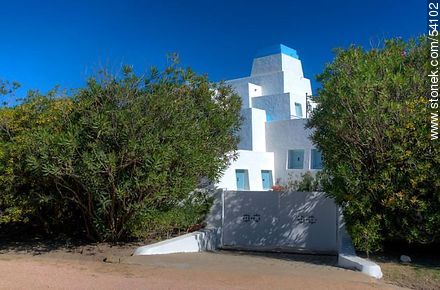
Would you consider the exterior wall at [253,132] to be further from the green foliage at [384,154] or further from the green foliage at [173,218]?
the green foliage at [384,154]

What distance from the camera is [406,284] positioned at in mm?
7344

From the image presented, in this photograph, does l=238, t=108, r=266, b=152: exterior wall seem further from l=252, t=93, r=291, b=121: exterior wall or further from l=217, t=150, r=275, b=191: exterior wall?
l=252, t=93, r=291, b=121: exterior wall

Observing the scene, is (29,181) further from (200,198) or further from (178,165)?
(200,198)

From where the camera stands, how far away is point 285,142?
3081 cm

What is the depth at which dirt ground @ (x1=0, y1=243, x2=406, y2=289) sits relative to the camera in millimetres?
6395

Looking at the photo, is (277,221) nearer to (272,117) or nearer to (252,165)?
(252,165)

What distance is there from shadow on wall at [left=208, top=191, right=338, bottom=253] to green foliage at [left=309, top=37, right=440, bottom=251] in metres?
2.96

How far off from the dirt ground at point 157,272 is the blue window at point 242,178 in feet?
55.8

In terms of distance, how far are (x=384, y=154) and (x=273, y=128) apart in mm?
22992

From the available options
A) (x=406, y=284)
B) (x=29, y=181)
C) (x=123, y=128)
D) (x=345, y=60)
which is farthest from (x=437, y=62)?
(x=29, y=181)

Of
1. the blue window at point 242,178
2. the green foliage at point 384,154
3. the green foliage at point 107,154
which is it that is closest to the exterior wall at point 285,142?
the blue window at point 242,178

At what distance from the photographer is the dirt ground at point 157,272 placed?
21.0 ft

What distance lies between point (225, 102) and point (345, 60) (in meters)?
5.36

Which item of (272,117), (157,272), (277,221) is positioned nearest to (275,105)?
(272,117)
